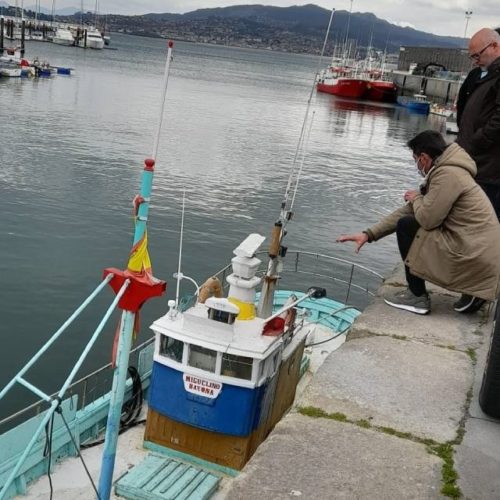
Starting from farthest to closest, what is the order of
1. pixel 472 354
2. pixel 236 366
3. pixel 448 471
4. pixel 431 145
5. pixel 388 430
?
pixel 236 366, pixel 431 145, pixel 472 354, pixel 388 430, pixel 448 471

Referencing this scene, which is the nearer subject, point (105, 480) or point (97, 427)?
point (105, 480)

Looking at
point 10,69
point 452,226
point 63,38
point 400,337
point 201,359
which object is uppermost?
point 452,226

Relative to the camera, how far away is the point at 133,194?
28.7 metres

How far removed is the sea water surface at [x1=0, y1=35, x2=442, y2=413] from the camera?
58.5ft

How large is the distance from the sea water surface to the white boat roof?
5.29 meters

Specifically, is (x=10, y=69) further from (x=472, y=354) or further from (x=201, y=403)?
(x=472, y=354)

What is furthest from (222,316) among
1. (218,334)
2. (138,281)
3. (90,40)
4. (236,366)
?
(90,40)

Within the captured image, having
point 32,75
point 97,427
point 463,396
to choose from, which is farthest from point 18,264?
point 32,75

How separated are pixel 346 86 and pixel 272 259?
100776 millimetres

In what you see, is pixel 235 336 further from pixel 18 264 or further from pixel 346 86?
pixel 346 86

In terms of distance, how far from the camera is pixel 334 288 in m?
21.1

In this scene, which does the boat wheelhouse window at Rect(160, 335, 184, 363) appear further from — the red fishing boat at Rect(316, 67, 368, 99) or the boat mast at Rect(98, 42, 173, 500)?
the red fishing boat at Rect(316, 67, 368, 99)

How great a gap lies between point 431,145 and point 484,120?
3.86 feet

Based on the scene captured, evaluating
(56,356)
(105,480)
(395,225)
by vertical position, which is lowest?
(56,356)
